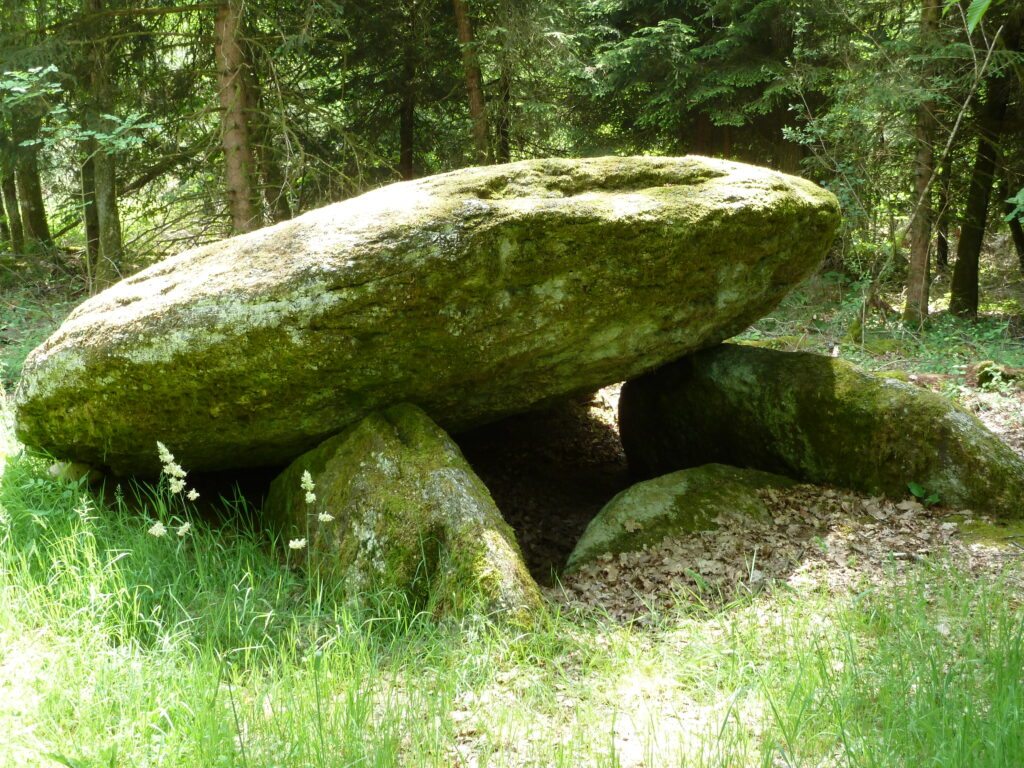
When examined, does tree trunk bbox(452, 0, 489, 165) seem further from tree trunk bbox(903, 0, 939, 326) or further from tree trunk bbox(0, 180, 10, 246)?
tree trunk bbox(0, 180, 10, 246)

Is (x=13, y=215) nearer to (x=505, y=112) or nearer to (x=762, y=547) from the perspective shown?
(x=505, y=112)

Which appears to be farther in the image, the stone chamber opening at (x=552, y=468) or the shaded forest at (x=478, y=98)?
the shaded forest at (x=478, y=98)

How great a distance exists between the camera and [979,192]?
1162 centimetres

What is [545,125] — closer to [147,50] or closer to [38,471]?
[147,50]

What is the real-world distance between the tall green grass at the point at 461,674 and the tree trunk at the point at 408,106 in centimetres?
858

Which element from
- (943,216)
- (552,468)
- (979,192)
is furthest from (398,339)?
(943,216)

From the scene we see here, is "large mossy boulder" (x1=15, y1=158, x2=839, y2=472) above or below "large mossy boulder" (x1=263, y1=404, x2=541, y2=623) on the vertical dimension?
above

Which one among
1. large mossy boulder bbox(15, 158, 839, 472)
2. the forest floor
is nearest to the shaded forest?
large mossy boulder bbox(15, 158, 839, 472)

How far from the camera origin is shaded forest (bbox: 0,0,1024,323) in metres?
9.45

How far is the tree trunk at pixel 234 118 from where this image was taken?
8992mm

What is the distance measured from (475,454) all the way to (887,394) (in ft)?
11.1

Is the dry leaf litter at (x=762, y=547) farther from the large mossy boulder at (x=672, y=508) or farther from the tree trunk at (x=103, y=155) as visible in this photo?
the tree trunk at (x=103, y=155)

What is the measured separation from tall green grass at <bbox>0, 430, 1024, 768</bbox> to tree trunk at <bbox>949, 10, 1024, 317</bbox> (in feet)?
31.3

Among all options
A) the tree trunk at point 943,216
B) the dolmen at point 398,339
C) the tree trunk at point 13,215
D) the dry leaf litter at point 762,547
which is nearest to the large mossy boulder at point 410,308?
the dolmen at point 398,339
